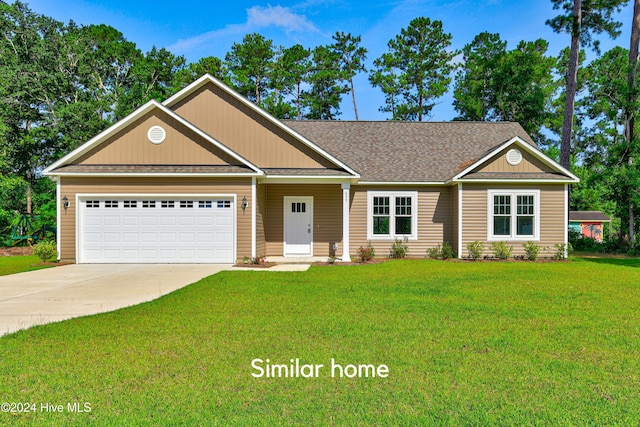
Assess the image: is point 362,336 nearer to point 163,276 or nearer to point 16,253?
point 163,276

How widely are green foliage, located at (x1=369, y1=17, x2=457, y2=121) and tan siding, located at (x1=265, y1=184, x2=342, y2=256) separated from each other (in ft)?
67.3

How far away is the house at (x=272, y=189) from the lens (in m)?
13.5

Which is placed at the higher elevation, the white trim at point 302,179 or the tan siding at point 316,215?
the white trim at point 302,179

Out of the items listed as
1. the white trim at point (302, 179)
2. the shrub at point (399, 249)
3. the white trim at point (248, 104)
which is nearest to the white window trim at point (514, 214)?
the shrub at point (399, 249)

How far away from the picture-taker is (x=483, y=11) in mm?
21500

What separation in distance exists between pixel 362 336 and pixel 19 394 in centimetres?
355

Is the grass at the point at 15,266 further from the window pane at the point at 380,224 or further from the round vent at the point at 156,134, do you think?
the window pane at the point at 380,224

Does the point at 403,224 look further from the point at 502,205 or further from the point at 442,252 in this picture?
the point at 502,205

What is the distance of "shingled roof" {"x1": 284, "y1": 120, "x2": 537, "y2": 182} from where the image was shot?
16.3 metres

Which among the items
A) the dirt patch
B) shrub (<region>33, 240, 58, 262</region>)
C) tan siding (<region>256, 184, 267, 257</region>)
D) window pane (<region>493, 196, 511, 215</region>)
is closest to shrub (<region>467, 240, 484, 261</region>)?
window pane (<region>493, 196, 511, 215</region>)

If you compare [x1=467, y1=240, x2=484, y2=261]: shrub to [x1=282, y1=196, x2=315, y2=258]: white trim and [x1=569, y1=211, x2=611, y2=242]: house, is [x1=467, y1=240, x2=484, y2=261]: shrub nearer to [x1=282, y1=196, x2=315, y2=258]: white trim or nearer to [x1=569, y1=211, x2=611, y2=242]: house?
[x1=282, y1=196, x2=315, y2=258]: white trim

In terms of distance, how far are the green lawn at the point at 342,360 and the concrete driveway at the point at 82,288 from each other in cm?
74

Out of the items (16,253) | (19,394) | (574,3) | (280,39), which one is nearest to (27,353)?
(19,394)

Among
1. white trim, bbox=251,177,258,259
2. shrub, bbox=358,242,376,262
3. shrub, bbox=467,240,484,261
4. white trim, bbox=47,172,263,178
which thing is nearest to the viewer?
white trim, bbox=47,172,263,178
